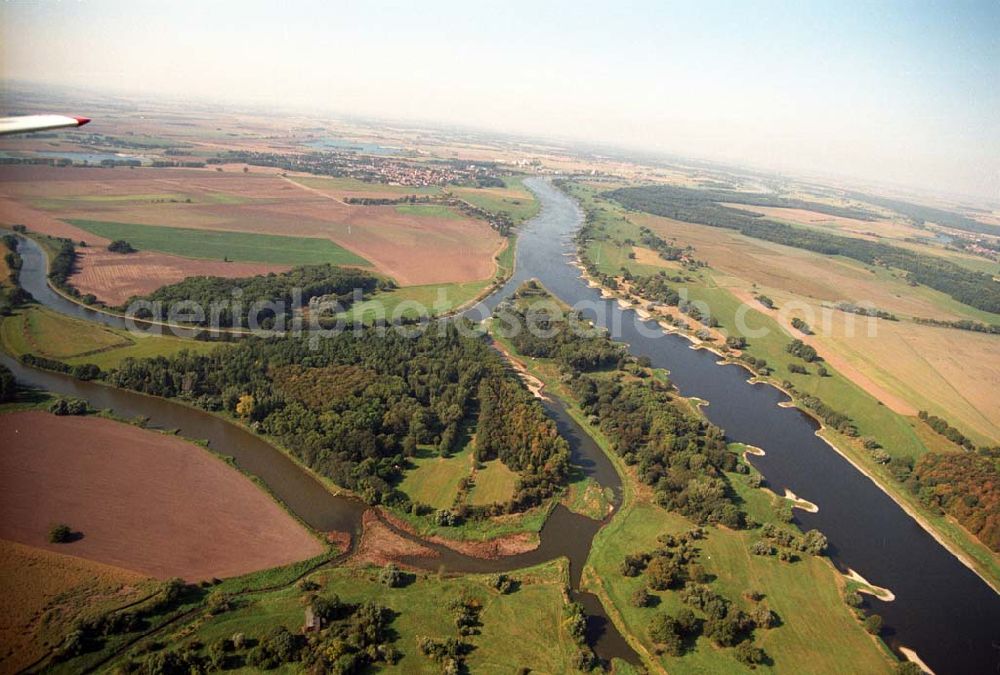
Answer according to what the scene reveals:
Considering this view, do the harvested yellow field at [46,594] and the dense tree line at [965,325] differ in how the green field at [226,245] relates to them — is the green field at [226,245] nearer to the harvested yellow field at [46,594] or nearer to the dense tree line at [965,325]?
the harvested yellow field at [46,594]

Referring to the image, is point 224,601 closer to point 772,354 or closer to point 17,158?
point 772,354

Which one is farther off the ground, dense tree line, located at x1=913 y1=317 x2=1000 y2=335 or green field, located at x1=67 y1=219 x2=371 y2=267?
dense tree line, located at x1=913 y1=317 x2=1000 y2=335

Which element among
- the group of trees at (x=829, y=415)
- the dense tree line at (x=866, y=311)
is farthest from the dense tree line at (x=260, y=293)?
the dense tree line at (x=866, y=311)

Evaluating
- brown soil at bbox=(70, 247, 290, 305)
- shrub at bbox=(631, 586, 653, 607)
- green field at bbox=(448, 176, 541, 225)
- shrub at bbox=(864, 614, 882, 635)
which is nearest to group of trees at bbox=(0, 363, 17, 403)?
brown soil at bbox=(70, 247, 290, 305)

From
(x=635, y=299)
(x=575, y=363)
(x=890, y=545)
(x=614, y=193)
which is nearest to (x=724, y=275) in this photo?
(x=635, y=299)

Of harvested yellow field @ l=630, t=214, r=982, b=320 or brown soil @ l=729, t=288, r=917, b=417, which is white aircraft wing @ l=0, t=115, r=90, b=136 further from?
harvested yellow field @ l=630, t=214, r=982, b=320

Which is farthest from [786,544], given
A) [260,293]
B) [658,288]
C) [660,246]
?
[660,246]
